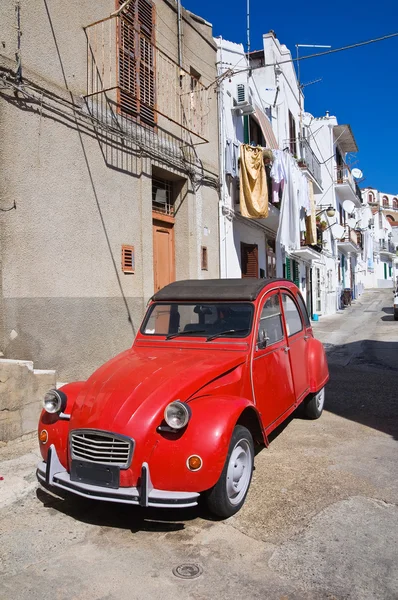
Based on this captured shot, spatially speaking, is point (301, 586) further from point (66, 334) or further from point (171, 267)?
point (171, 267)

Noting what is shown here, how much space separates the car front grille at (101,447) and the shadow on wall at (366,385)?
11.2ft

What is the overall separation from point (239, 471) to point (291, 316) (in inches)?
93.4

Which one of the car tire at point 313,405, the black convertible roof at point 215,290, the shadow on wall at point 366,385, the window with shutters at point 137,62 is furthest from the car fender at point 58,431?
the window with shutters at point 137,62

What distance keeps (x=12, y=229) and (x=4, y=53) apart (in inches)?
86.8

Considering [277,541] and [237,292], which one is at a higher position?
[237,292]

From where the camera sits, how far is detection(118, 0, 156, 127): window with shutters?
26.8 feet

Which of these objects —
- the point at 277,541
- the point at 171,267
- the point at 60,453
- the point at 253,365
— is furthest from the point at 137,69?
the point at 277,541

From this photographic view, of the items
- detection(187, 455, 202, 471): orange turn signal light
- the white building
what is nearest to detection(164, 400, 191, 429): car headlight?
detection(187, 455, 202, 471): orange turn signal light

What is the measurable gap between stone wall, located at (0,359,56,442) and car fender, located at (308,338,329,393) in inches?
122

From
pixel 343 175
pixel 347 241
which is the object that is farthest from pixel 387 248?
pixel 343 175

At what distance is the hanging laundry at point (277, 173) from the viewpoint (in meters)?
12.6

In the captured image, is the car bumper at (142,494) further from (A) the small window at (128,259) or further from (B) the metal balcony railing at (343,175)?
(B) the metal balcony railing at (343,175)

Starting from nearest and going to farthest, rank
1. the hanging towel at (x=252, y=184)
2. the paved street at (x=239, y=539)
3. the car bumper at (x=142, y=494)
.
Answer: the paved street at (x=239, y=539), the car bumper at (x=142, y=494), the hanging towel at (x=252, y=184)

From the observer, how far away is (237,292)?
4.66 meters
